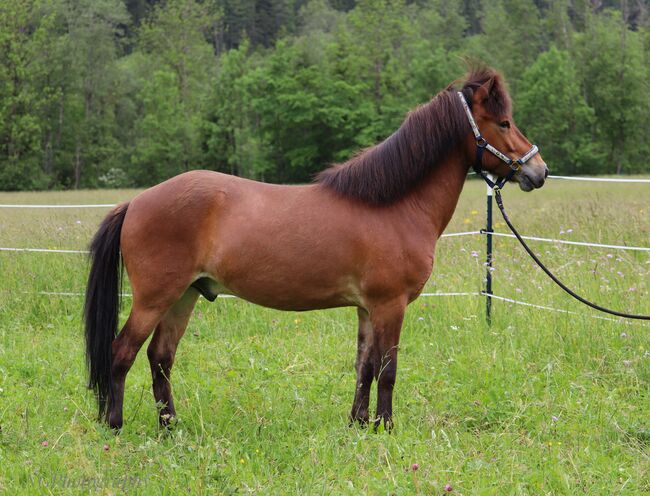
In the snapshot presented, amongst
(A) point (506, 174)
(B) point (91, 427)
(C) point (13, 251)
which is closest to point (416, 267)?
(A) point (506, 174)

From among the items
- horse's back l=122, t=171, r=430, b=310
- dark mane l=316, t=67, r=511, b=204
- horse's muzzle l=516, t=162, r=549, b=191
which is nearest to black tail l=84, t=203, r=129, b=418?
horse's back l=122, t=171, r=430, b=310

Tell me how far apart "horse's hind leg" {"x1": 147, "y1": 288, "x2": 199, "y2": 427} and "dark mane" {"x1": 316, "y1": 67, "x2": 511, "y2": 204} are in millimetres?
1239

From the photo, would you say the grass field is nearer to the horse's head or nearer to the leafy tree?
the horse's head

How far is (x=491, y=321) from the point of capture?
20.6 feet

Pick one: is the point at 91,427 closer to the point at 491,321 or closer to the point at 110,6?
the point at 491,321

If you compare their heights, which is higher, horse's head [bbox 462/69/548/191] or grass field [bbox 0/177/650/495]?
horse's head [bbox 462/69/548/191]

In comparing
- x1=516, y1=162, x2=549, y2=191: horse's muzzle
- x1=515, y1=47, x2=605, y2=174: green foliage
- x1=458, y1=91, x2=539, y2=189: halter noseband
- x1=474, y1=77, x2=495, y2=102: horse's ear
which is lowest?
x1=515, y1=47, x2=605, y2=174: green foliage

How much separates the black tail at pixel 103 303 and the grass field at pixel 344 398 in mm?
290

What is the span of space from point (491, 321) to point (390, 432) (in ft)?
8.46

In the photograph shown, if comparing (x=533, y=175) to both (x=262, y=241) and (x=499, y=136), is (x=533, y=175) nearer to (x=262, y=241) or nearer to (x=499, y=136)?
(x=499, y=136)

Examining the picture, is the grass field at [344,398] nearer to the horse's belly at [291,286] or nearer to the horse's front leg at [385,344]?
the horse's front leg at [385,344]

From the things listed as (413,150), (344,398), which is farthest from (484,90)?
(344,398)

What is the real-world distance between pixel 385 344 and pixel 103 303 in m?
1.82

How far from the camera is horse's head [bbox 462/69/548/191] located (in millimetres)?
4094
